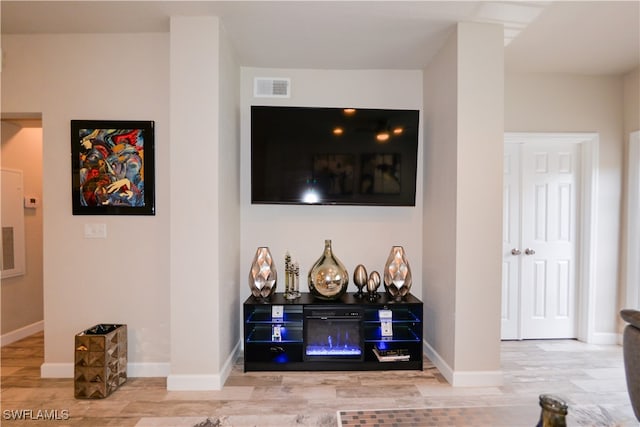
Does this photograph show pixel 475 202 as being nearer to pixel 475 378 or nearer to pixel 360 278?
pixel 360 278

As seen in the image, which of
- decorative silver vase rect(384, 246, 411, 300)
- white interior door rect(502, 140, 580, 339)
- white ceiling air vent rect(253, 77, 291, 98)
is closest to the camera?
decorative silver vase rect(384, 246, 411, 300)

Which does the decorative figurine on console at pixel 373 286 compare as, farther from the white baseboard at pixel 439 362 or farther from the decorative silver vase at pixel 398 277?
the white baseboard at pixel 439 362

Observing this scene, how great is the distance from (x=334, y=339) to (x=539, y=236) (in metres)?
2.41

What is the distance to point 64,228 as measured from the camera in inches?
106

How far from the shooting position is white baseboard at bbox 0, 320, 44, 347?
10.8 ft

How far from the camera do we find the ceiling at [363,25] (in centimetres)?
234

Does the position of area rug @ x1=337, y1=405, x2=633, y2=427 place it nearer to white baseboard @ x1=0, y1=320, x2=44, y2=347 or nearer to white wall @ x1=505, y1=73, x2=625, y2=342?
white wall @ x1=505, y1=73, x2=625, y2=342

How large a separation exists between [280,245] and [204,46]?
1782mm

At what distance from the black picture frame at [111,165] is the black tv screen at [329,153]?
84 cm

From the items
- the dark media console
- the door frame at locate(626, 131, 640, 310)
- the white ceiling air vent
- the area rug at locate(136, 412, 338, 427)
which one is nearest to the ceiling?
the white ceiling air vent

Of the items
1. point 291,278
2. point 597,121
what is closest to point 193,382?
point 291,278

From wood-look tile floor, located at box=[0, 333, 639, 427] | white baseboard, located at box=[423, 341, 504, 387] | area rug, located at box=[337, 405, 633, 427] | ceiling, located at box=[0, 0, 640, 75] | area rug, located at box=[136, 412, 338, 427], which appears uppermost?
ceiling, located at box=[0, 0, 640, 75]

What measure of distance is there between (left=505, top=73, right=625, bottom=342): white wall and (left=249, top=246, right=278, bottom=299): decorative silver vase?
8.97 ft

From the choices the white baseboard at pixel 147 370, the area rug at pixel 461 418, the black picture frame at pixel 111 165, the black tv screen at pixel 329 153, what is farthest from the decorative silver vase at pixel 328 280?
the area rug at pixel 461 418
